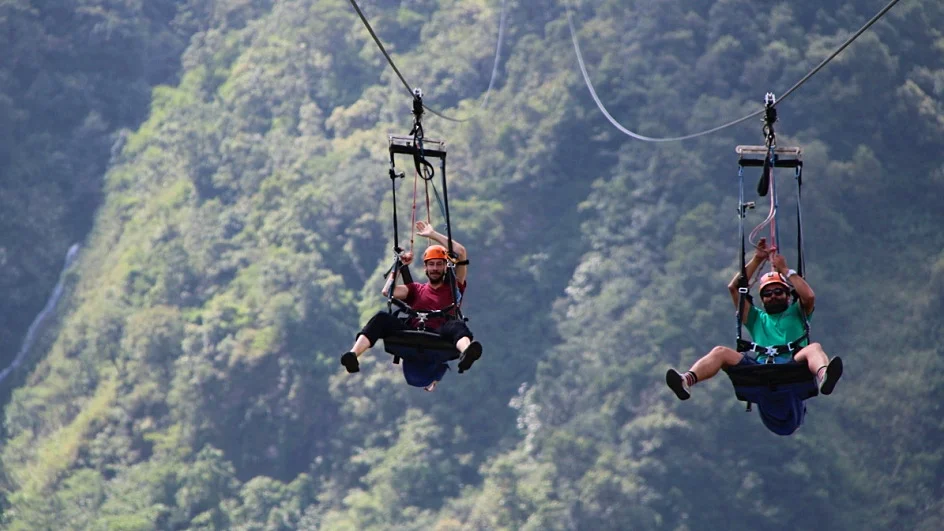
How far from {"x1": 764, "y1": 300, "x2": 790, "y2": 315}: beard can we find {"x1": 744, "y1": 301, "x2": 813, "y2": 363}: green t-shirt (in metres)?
0.02

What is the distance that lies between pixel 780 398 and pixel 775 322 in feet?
2.13

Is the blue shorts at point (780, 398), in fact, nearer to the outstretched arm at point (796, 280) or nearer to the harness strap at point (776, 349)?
the harness strap at point (776, 349)

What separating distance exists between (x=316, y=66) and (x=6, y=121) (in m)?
9.20

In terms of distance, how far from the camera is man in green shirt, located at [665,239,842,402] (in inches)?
513

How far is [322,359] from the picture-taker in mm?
50500

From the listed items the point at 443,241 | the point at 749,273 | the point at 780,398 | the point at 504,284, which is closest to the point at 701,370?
the point at 780,398

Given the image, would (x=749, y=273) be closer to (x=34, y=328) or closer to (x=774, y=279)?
(x=774, y=279)

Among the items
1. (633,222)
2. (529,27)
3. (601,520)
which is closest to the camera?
(601,520)

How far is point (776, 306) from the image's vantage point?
13.7 metres

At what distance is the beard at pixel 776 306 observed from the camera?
13.7 metres

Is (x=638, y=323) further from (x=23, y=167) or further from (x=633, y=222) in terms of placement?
(x=23, y=167)

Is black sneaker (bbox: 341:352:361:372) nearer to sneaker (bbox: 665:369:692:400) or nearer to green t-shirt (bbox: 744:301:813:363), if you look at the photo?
sneaker (bbox: 665:369:692:400)

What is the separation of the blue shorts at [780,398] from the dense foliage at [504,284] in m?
31.7

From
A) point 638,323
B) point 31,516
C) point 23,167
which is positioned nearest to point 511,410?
point 638,323
